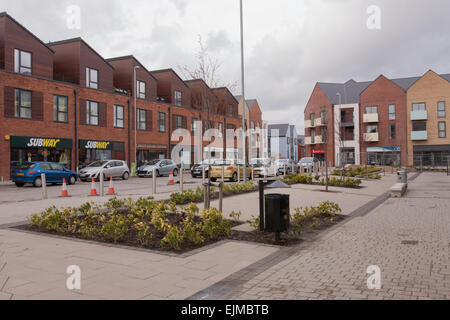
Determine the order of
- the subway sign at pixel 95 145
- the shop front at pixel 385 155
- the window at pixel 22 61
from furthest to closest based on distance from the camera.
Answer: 1. the shop front at pixel 385 155
2. the subway sign at pixel 95 145
3. the window at pixel 22 61

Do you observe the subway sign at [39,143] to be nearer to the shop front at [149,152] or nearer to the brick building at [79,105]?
the brick building at [79,105]

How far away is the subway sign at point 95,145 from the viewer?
29184mm

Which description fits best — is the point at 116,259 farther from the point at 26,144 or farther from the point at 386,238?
the point at 26,144

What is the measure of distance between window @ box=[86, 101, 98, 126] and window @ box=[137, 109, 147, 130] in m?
5.35

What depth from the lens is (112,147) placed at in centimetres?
3209

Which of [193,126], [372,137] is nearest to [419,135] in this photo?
[372,137]

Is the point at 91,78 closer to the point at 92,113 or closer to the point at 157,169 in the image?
the point at 92,113

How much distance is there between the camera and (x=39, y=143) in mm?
25750

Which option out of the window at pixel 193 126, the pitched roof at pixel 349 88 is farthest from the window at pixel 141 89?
the pitched roof at pixel 349 88

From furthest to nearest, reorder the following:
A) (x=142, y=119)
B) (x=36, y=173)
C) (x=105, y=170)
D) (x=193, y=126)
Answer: (x=193, y=126), (x=142, y=119), (x=105, y=170), (x=36, y=173)

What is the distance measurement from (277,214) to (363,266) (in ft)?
5.46

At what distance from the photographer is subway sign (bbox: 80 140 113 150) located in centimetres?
2918

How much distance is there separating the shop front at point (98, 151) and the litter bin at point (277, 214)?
25.6 metres

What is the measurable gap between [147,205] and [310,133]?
54515mm
